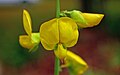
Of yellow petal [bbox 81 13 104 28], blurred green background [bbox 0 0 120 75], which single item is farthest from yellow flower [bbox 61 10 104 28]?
blurred green background [bbox 0 0 120 75]

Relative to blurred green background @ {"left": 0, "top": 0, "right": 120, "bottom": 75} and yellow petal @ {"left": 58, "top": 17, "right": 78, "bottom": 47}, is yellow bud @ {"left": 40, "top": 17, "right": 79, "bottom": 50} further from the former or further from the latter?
blurred green background @ {"left": 0, "top": 0, "right": 120, "bottom": 75}

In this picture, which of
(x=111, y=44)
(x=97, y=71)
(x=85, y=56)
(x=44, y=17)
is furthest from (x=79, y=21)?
(x=44, y=17)

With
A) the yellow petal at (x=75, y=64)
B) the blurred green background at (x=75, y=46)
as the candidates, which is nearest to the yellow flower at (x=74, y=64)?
the yellow petal at (x=75, y=64)

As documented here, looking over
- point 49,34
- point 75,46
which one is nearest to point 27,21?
point 49,34

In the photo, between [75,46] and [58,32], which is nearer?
[58,32]

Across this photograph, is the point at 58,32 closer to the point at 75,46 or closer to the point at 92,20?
the point at 92,20

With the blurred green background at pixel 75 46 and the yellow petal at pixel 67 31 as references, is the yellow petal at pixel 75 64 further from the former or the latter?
the blurred green background at pixel 75 46
